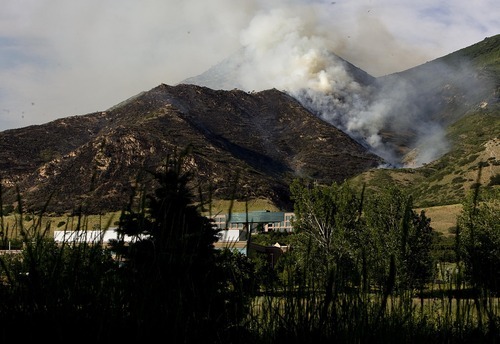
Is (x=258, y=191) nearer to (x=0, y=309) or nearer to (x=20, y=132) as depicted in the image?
(x=20, y=132)

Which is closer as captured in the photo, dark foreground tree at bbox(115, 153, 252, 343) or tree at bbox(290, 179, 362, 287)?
dark foreground tree at bbox(115, 153, 252, 343)

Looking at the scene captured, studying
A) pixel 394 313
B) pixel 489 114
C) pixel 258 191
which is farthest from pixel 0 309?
pixel 489 114

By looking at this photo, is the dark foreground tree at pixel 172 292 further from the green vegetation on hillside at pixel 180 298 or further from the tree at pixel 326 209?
the tree at pixel 326 209

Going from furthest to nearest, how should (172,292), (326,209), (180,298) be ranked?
(326,209) → (172,292) → (180,298)

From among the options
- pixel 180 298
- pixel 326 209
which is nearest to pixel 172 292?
pixel 180 298

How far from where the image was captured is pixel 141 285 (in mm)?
3557

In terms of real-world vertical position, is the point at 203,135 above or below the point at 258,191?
above

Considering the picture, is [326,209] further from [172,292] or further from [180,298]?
[180,298]

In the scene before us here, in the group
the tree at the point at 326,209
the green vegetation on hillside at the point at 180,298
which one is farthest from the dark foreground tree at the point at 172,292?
the tree at the point at 326,209

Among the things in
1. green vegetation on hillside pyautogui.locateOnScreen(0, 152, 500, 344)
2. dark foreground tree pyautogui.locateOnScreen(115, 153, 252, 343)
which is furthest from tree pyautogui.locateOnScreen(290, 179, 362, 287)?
dark foreground tree pyautogui.locateOnScreen(115, 153, 252, 343)

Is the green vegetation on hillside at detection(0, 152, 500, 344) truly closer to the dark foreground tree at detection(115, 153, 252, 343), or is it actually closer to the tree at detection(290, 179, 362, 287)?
the dark foreground tree at detection(115, 153, 252, 343)

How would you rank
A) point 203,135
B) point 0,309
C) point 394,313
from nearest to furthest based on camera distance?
point 0,309, point 394,313, point 203,135

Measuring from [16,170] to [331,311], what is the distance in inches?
6406

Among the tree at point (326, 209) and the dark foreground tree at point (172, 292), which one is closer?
the dark foreground tree at point (172, 292)
